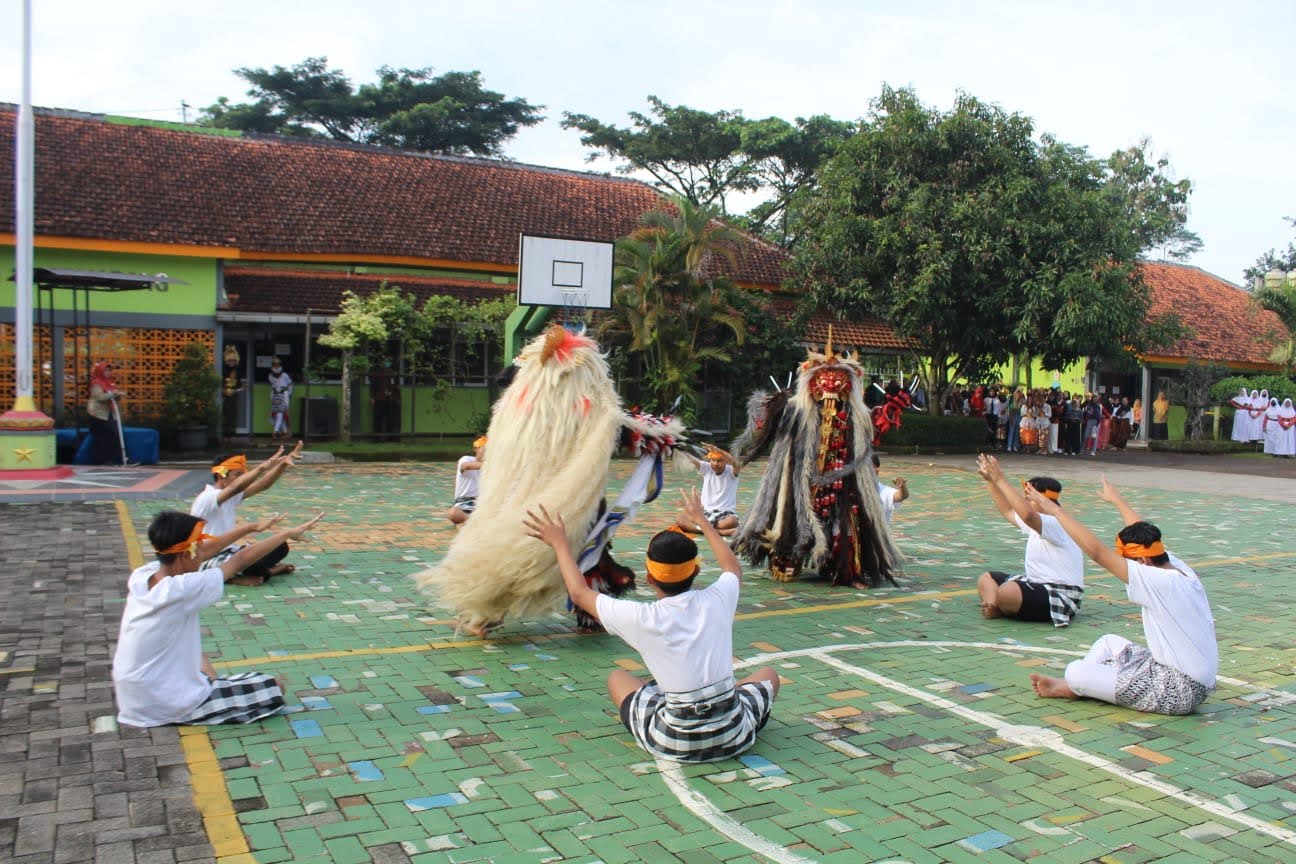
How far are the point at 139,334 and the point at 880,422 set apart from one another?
1600 cm

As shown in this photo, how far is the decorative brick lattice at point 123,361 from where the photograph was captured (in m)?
19.5

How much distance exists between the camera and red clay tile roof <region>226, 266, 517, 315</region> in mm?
21578

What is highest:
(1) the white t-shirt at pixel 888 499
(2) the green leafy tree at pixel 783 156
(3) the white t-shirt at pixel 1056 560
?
(2) the green leafy tree at pixel 783 156

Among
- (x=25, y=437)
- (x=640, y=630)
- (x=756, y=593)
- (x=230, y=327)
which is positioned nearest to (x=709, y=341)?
(x=230, y=327)

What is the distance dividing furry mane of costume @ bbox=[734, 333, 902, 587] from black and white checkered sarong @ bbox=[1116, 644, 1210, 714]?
333 cm

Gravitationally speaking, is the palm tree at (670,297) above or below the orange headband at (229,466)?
above

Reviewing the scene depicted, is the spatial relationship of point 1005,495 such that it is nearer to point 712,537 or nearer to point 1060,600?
point 1060,600


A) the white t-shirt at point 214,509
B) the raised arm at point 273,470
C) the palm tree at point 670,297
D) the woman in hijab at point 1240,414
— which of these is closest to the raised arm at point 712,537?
the raised arm at point 273,470

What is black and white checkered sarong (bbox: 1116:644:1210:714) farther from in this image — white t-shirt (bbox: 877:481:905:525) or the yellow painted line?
the yellow painted line

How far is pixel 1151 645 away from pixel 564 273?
1489 centimetres

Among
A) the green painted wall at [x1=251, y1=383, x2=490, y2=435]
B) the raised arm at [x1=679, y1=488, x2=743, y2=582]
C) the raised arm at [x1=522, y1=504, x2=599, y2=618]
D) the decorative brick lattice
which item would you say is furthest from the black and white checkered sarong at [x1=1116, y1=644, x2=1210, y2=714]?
the decorative brick lattice

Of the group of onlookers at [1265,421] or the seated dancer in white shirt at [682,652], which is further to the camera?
the group of onlookers at [1265,421]

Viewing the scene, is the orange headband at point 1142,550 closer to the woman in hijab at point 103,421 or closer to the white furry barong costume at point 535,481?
the white furry barong costume at point 535,481

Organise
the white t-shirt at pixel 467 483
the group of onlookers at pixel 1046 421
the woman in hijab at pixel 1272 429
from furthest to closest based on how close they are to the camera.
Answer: the woman in hijab at pixel 1272 429
the group of onlookers at pixel 1046 421
the white t-shirt at pixel 467 483
